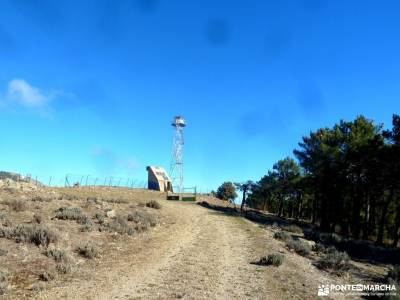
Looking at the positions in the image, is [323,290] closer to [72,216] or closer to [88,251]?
[88,251]

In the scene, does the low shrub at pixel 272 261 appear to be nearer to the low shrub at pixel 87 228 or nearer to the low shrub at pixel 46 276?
the low shrub at pixel 46 276

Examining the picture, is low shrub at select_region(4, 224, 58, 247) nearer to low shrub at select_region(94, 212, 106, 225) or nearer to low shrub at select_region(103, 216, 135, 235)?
low shrub at select_region(103, 216, 135, 235)

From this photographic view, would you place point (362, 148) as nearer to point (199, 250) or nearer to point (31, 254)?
point (199, 250)

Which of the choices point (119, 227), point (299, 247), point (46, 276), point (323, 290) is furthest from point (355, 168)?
point (46, 276)

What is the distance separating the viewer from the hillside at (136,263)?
12773 millimetres

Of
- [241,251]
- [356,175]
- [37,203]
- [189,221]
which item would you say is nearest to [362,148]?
[356,175]

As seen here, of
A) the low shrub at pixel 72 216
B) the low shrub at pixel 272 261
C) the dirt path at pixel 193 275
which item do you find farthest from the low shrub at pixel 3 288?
the low shrub at pixel 72 216

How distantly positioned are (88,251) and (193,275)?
4771mm

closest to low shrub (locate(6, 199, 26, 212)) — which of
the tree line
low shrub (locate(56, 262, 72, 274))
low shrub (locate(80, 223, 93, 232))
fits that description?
low shrub (locate(80, 223, 93, 232))

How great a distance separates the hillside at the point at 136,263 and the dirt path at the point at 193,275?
0.03m

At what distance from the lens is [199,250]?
1997 centimetres

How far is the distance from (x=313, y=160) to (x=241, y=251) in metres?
36.4

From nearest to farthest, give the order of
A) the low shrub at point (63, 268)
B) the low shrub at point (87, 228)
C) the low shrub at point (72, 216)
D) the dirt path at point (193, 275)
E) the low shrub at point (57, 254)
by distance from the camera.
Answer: the dirt path at point (193, 275) < the low shrub at point (63, 268) < the low shrub at point (57, 254) < the low shrub at point (87, 228) < the low shrub at point (72, 216)

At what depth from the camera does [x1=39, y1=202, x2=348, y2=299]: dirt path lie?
12547mm
